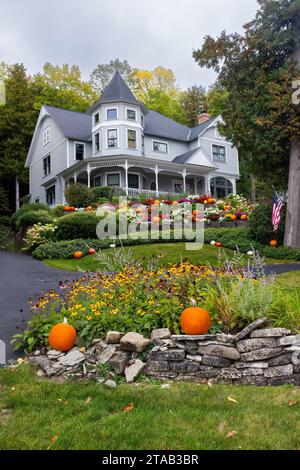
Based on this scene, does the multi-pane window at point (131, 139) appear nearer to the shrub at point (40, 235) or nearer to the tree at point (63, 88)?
the tree at point (63, 88)

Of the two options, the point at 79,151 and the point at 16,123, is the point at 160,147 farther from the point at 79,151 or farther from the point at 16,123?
the point at 16,123

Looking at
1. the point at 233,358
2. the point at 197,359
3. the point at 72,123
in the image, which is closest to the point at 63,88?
the point at 72,123

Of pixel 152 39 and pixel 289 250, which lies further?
pixel 152 39

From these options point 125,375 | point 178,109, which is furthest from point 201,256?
point 178,109

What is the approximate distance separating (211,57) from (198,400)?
1256cm

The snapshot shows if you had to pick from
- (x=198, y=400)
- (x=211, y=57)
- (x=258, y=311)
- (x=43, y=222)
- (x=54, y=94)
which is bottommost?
(x=198, y=400)

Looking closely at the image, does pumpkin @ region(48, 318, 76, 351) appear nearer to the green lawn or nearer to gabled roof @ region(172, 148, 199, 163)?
the green lawn

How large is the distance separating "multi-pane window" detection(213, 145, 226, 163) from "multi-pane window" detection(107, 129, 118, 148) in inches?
374

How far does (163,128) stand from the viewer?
31.5m

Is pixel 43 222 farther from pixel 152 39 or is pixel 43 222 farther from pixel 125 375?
pixel 125 375

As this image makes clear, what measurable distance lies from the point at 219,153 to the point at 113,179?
417 inches

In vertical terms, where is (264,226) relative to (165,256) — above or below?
above

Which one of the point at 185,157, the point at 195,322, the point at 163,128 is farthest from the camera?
the point at 163,128

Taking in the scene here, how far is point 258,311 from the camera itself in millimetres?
4164
